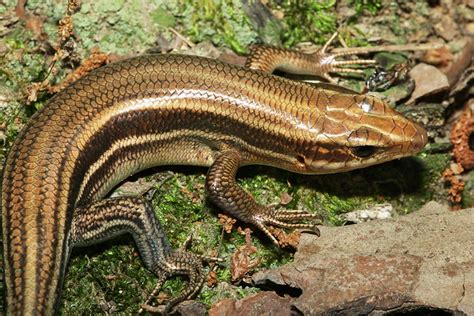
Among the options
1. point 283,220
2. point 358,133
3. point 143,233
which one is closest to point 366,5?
point 358,133

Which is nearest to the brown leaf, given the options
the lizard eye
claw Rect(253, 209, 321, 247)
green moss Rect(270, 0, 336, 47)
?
green moss Rect(270, 0, 336, 47)

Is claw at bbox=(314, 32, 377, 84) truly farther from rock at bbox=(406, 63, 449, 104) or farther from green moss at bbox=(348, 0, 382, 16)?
rock at bbox=(406, 63, 449, 104)

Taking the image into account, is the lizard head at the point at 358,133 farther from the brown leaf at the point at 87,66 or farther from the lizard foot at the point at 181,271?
the brown leaf at the point at 87,66

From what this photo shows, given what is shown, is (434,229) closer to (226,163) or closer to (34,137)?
(226,163)

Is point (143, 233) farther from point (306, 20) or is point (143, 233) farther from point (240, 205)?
point (306, 20)

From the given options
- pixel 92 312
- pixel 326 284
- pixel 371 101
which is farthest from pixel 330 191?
pixel 92 312

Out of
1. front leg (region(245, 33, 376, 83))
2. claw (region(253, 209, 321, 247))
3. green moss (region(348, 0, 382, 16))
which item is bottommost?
claw (region(253, 209, 321, 247))
